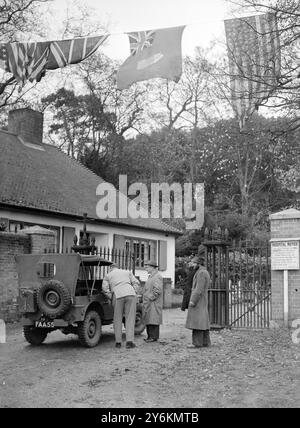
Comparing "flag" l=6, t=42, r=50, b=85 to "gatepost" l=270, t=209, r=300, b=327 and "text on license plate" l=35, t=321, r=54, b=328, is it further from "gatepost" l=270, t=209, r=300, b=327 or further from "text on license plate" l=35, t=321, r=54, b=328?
"gatepost" l=270, t=209, r=300, b=327

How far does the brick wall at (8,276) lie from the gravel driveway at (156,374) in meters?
3.20

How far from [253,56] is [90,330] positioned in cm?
712

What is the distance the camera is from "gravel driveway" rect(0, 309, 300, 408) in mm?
7039

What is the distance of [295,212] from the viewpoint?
1277 centimetres

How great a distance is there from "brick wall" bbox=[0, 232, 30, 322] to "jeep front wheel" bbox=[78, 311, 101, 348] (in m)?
4.66

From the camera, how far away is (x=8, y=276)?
1503 cm

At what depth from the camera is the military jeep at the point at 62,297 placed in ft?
34.2

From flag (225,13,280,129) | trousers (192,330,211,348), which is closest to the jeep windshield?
trousers (192,330,211,348)

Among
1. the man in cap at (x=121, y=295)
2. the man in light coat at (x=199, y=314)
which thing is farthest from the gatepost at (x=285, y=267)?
the man in cap at (x=121, y=295)

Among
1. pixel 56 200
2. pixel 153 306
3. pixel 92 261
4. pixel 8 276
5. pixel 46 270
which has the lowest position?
pixel 153 306

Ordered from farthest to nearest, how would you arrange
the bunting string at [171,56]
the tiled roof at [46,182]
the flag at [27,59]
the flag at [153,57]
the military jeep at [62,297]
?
1. the tiled roof at [46,182]
2. the flag at [27,59]
3. the bunting string at [171,56]
4. the flag at [153,57]
5. the military jeep at [62,297]

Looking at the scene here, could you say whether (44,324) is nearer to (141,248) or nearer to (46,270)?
(46,270)

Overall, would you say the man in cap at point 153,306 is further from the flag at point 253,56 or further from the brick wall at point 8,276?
the brick wall at point 8,276

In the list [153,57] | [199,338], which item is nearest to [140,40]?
[153,57]
